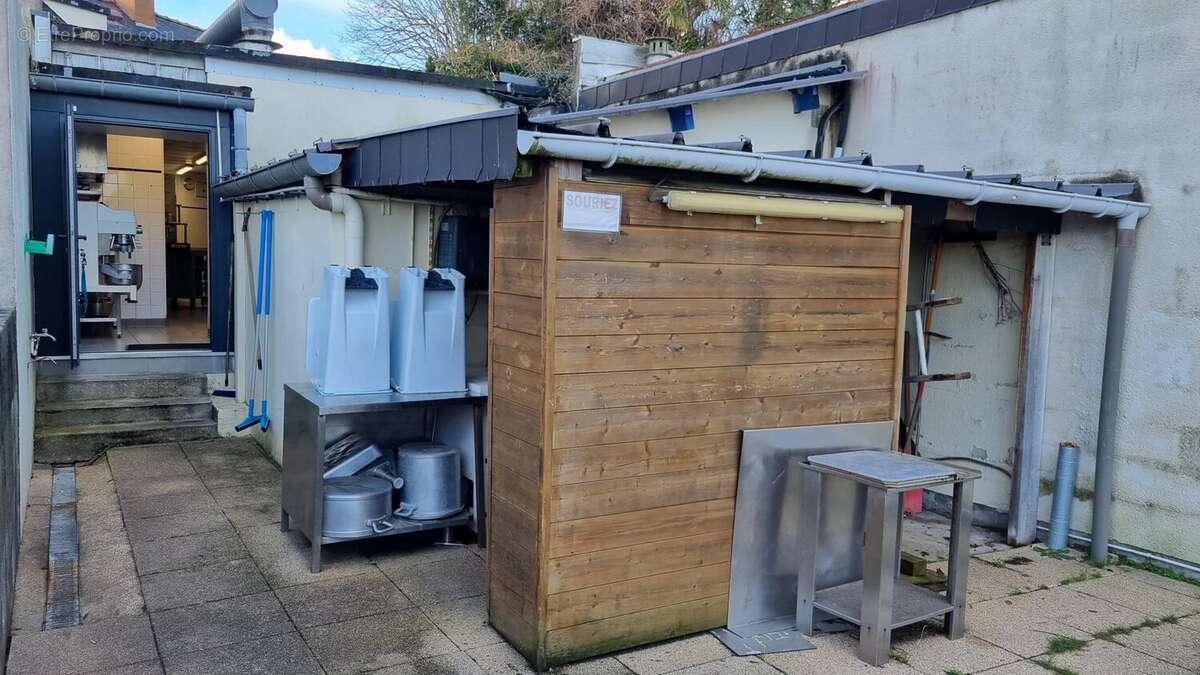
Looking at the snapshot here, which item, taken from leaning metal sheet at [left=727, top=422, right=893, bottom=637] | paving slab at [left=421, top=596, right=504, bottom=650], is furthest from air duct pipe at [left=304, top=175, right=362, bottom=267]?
leaning metal sheet at [left=727, top=422, right=893, bottom=637]

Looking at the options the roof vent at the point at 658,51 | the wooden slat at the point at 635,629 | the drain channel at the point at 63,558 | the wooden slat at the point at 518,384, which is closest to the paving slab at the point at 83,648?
the drain channel at the point at 63,558

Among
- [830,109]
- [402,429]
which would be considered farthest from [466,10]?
[402,429]

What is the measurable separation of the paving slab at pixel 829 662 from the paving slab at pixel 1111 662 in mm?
696

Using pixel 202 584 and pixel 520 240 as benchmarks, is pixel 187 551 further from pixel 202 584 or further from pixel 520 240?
pixel 520 240

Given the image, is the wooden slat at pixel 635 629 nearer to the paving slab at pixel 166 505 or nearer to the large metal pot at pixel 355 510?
the large metal pot at pixel 355 510

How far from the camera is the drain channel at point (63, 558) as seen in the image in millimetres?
3716

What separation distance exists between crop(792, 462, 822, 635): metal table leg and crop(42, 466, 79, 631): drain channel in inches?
121

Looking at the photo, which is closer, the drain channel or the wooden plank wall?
the wooden plank wall

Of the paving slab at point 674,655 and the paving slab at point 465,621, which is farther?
the paving slab at point 465,621

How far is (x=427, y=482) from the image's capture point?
4.60 metres

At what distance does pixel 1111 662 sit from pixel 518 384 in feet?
8.84

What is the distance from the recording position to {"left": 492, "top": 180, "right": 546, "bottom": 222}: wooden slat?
3.22m

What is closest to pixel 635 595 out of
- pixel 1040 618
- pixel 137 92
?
pixel 1040 618

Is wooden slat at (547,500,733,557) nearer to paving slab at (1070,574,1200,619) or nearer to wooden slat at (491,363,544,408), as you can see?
wooden slat at (491,363,544,408)
